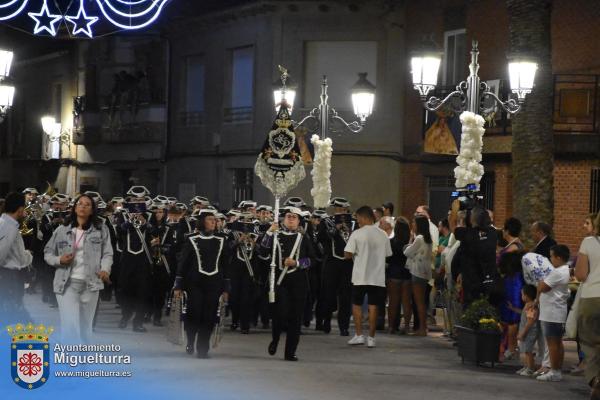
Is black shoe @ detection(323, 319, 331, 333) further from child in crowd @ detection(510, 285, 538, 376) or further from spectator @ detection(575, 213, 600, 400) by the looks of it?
spectator @ detection(575, 213, 600, 400)

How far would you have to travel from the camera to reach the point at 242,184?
3566 cm

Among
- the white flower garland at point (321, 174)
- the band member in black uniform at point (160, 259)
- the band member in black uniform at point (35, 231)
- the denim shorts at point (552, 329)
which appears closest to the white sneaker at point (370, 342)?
the denim shorts at point (552, 329)

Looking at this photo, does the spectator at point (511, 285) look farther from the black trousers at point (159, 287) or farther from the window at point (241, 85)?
the window at point (241, 85)

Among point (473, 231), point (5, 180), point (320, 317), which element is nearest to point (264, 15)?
point (320, 317)

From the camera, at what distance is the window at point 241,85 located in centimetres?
3544

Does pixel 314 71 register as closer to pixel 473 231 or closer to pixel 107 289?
pixel 107 289

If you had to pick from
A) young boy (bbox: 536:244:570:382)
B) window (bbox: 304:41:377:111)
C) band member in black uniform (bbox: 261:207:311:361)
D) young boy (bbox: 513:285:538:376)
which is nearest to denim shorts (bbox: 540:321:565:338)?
young boy (bbox: 536:244:570:382)

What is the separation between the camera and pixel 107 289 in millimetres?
23531

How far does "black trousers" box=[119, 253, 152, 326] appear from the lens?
1898 cm

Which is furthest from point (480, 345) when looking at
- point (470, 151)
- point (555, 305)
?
point (470, 151)

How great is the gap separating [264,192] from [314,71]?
3751 mm

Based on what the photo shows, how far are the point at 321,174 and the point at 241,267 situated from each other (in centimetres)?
432

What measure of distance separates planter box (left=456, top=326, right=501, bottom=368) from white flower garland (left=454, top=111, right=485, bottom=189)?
326cm

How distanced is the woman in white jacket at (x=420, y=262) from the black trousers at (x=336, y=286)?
105 cm
